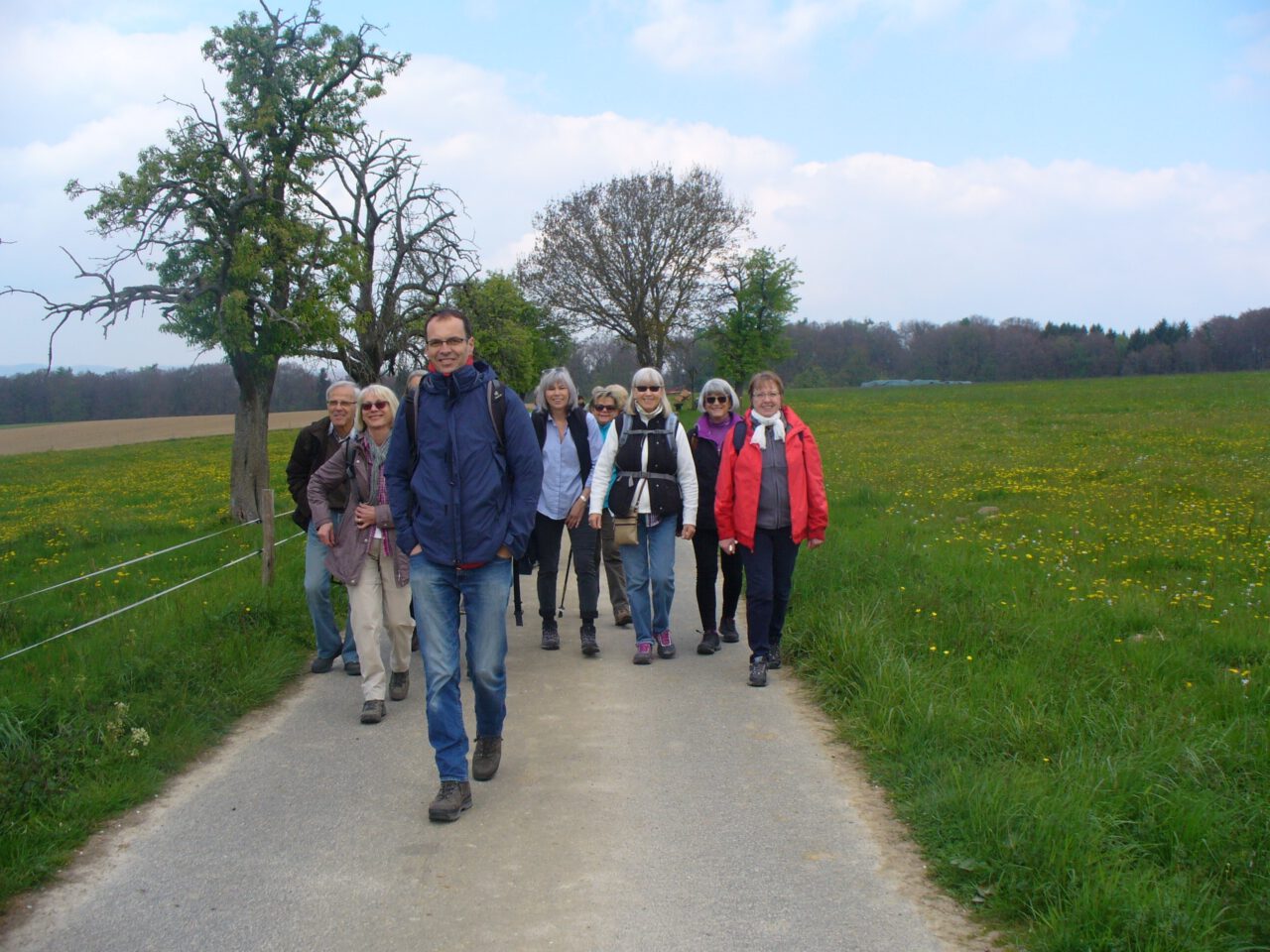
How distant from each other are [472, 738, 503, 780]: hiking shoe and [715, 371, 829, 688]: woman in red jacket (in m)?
2.09

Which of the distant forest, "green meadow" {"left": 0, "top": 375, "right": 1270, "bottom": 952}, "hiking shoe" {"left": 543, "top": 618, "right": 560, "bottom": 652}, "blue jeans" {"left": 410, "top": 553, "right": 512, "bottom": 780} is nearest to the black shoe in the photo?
"green meadow" {"left": 0, "top": 375, "right": 1270, "bottom": 952}

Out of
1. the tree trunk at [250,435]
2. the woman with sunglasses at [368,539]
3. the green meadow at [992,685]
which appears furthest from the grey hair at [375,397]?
the tree trunk at [250,435]

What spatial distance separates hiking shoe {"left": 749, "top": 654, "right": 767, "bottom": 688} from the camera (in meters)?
6.49

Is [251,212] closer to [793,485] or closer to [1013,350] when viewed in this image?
[793,485]

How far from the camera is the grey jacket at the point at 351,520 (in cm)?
622

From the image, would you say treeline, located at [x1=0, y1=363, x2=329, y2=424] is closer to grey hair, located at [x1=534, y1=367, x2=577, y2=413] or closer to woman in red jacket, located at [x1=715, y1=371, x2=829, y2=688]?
grey hair, located at [x1=534, y1=367, x2=577, y2=413]

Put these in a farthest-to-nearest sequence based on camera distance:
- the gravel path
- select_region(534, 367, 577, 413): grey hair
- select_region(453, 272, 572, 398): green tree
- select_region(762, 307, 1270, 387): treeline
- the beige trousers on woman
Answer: select_region(762, 307, 1270, 387): treeline
select_region(453, 272, 572, 398): green tree
select_region(534, 367, 577, 413): grey hair
the beige trousers on woman
the gravel path

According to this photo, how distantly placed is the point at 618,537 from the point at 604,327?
130 feet

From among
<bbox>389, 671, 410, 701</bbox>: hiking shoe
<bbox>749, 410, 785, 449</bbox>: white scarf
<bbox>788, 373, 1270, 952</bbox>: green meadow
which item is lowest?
<bbox>389, 671, 410, 701</bbox>: hiking shoe

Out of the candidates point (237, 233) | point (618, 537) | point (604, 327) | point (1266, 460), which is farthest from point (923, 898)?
point (604, 327)

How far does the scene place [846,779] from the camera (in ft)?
16.0

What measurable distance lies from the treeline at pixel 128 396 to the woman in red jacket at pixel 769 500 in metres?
83.6

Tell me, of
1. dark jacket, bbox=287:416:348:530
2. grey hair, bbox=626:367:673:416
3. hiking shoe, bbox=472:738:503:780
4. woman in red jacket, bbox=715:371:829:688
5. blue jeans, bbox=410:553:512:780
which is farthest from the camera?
grey hair, bbox=626:367:673:416

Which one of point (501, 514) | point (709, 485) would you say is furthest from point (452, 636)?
point (709, 485)
